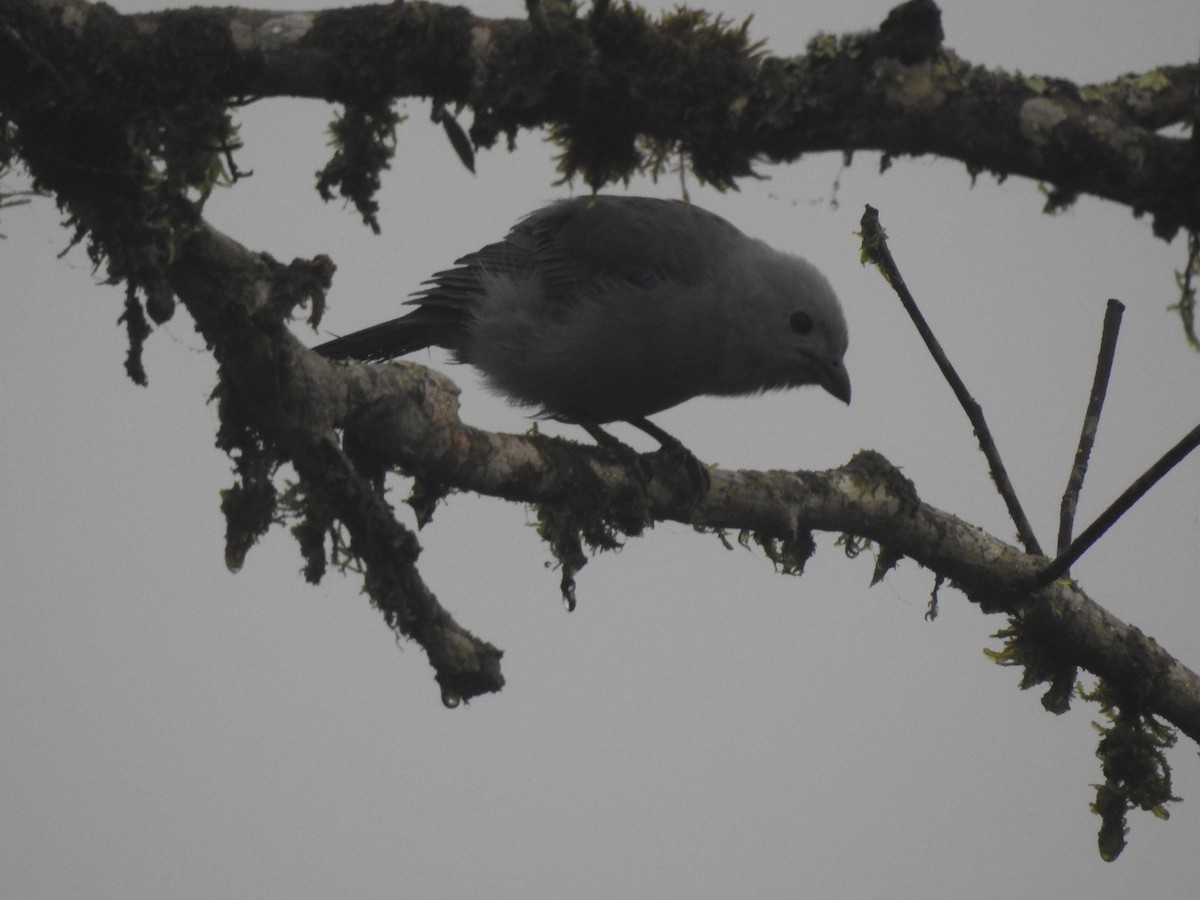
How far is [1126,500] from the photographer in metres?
4.11

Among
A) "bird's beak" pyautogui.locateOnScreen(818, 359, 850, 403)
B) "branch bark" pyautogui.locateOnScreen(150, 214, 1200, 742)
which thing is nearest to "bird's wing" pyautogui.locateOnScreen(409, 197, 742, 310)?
"bird's beak" pyautogui.locateOnScreen(818, 359, 850, 403)

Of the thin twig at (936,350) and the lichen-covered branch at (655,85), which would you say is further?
the thin twig at (936,350)

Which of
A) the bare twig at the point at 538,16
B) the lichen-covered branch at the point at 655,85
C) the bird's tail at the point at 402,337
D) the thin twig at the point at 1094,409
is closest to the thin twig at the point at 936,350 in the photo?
the thin twig at the point at 1094,409

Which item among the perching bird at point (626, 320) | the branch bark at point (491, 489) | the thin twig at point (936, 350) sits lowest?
the branch bark at point (491, 489)

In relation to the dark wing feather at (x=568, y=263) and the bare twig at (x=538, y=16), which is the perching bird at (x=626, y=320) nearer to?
the dark wing feather at (x=568, y=263)

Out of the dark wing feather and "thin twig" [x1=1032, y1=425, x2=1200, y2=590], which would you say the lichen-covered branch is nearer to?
"thin twig" [x1=1032, y1=425, x2=1200, y2=590]

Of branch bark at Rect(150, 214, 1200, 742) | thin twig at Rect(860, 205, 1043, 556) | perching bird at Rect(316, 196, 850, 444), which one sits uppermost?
perching bird at Rect(316, 196, 850, 444)

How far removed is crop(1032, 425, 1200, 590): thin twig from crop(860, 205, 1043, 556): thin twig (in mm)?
414

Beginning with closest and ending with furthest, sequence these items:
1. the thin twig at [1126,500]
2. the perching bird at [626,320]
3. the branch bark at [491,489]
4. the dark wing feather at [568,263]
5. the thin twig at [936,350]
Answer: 1. the branch bark at [491,489]
2. the thin twig at [1126,500]
3. the thin twig at [936,350]
4. the perching bird at [626,320]
5. the dark wing feather at [568,263]

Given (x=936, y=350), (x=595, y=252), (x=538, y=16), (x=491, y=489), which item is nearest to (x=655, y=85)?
(x=538, y=16)

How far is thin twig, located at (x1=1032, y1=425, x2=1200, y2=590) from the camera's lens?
12.9ft

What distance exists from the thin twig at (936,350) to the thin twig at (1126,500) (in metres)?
0.41

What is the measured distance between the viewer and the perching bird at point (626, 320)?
5.92 metres

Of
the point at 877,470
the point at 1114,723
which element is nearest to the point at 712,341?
the point at 877,470
